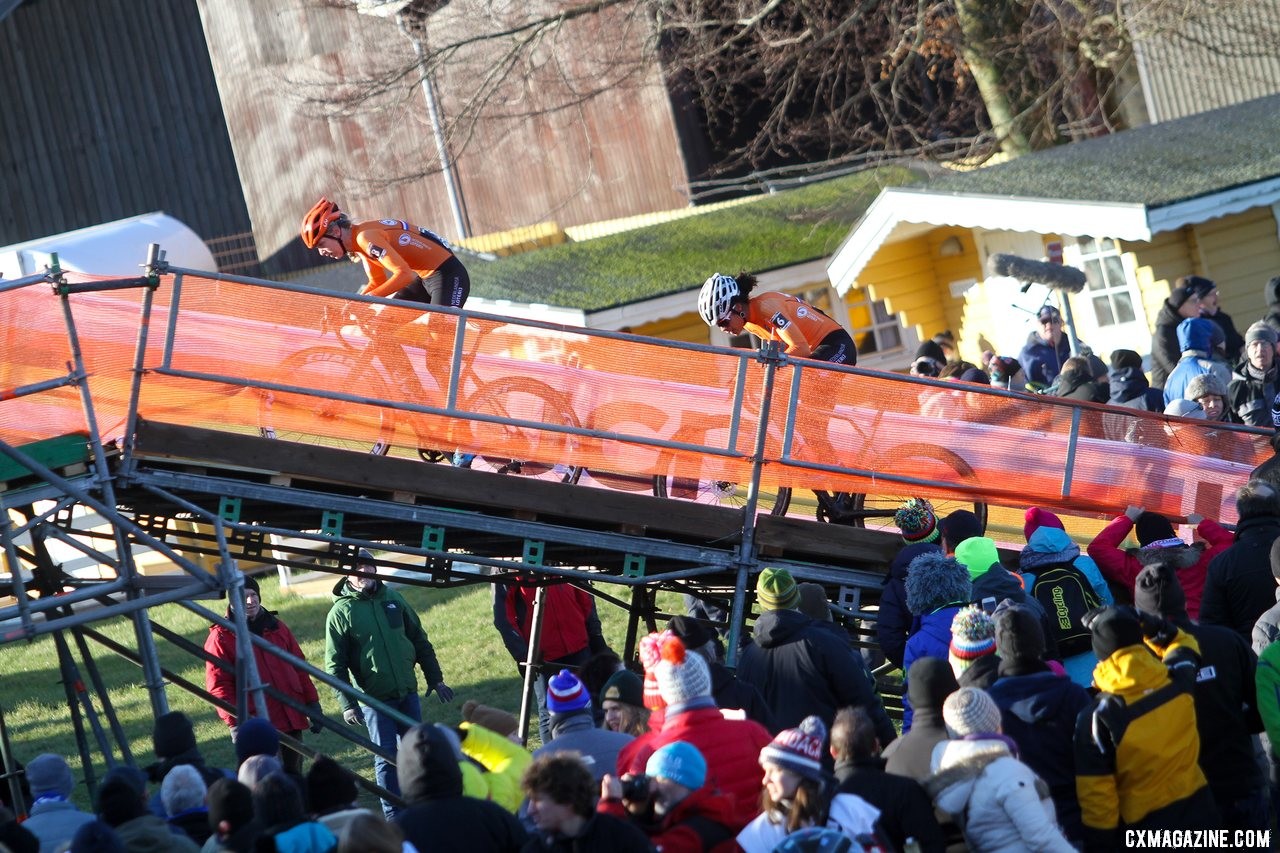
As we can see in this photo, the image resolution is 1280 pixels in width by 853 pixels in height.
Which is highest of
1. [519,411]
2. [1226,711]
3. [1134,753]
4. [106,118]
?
[106,118]

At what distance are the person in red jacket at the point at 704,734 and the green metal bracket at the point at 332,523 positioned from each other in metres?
3.24

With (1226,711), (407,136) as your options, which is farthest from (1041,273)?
(407,136)

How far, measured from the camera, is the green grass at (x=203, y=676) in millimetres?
12555

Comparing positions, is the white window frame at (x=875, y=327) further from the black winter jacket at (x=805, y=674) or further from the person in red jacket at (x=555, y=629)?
the black winter jacket at (x=805, y=674)

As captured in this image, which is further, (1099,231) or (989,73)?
(989,73)

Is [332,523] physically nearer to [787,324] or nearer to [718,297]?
[718,297]

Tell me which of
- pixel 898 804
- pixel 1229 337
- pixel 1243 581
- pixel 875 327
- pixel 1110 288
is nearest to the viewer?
pixel 898 804

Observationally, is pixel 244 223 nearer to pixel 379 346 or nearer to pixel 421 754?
pixel 379 346

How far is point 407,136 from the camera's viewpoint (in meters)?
29.0

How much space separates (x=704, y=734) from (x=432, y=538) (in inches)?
133

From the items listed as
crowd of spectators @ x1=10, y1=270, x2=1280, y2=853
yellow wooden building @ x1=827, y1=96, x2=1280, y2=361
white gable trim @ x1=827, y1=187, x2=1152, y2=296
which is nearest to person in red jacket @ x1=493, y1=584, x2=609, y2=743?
crowd of spectators @ x1=10, y1=270, x2=1280, y2=853

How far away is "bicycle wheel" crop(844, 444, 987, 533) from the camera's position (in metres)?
9.20

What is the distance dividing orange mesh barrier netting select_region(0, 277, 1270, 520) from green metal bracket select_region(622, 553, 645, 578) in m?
0.48

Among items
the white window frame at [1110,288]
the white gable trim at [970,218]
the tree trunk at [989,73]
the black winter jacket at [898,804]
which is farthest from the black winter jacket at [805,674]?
the tree trunk at [989,73]
